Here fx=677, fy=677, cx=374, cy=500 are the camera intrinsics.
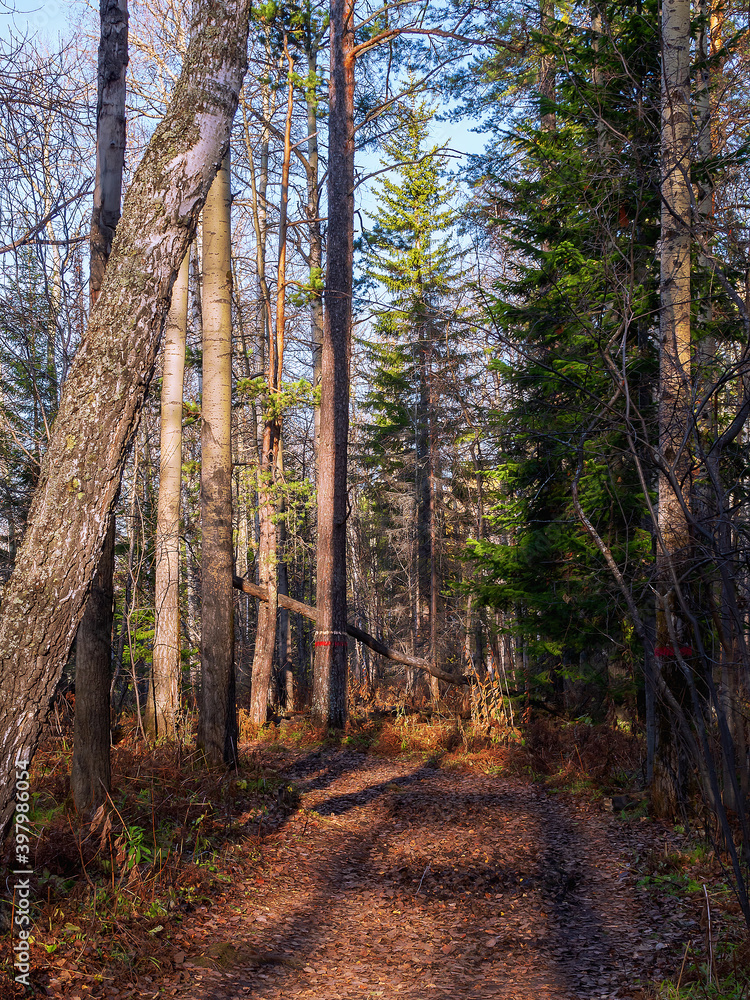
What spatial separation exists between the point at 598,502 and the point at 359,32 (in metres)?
10.4

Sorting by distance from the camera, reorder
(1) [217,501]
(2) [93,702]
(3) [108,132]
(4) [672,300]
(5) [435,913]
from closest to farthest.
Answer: (5) [435,913], (2) [93,702], (3) [108,132], (4) [672,300], (1) [217,501]

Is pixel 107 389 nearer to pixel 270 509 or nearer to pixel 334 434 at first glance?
pixel 334 434

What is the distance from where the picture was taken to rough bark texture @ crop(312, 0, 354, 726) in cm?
1173

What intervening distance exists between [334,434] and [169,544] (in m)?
3.77

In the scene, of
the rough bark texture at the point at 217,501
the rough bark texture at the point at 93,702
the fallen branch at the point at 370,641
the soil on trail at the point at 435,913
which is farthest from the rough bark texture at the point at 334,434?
the rough bark texture at the point at 93,702

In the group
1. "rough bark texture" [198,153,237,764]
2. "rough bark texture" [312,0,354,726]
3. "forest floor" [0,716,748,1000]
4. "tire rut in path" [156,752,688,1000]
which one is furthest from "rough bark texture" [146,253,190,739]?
"rough bark texture" [312,0,354,726]

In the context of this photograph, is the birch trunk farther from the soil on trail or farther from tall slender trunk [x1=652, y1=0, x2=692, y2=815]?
the soil on trail

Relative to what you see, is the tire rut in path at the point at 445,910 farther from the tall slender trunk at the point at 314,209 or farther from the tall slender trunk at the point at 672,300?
the tall slender trunk at the point at 314,209

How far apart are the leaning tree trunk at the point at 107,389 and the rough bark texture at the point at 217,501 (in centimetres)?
397

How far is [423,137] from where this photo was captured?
20.7 meters

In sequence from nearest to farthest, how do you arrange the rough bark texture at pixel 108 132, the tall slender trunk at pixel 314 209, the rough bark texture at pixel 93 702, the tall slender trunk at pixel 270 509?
the rough bark texture at pixel 93 702 < the rough bark texture at pixel 108 132 < the tall slender trunk at pixel 270 509 < the tall slender trunk at pixel 314 209

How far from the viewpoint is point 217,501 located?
746cm

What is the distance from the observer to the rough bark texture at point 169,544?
8828 mm

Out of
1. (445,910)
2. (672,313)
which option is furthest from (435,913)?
(672,313)
